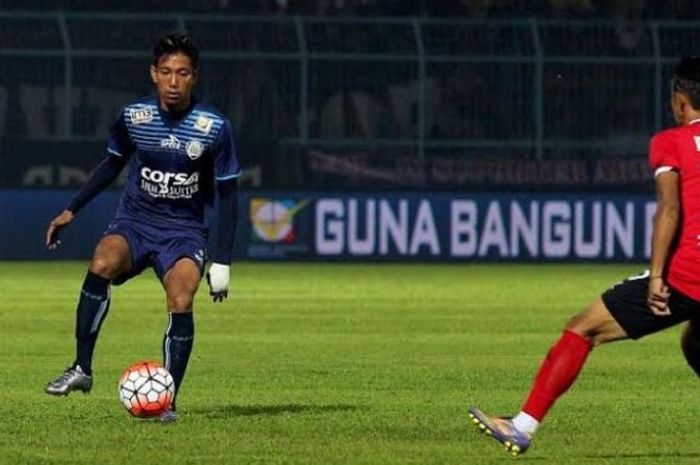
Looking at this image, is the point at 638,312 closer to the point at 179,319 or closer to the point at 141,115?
the point at 179,319

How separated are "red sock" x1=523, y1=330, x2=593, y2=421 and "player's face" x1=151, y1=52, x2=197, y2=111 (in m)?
3.07

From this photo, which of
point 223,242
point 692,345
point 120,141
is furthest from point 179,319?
point 692,345

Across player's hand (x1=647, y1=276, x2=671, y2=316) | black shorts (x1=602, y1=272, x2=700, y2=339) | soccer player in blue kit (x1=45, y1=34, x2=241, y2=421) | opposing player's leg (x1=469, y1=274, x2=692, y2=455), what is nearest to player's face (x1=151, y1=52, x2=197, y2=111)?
soccer player in blue kit (x1=45, y1=34, x2=241, y2=421)

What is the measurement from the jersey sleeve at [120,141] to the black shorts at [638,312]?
3.65 m

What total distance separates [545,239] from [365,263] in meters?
2.62

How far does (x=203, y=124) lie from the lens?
13250 millimetres

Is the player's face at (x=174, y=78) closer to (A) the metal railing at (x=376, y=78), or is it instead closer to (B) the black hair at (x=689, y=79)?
(B) the black hair at (x=689, y=79)

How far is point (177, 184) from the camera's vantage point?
13266 millimetres

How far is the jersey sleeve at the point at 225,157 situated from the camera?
13.2 meters

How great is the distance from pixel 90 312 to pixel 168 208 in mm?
724

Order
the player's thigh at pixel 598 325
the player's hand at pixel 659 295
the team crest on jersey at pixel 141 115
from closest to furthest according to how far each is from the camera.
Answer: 1. the player's hand at pixel 659 295
2. the player's thigh at pixel 598 325
3. the team crest on jersey at pixel 141 115

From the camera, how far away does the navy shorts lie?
43.2ft

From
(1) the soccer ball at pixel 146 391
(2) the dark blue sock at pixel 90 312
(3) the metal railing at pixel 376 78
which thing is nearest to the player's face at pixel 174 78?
(2) the dark blue sock at pixel 90 312

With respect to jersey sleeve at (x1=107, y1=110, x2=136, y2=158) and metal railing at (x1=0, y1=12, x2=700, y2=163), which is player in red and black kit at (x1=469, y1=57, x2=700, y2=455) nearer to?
jersey sleeve at (x1=107, y1=110, x2=136, y2=158)
